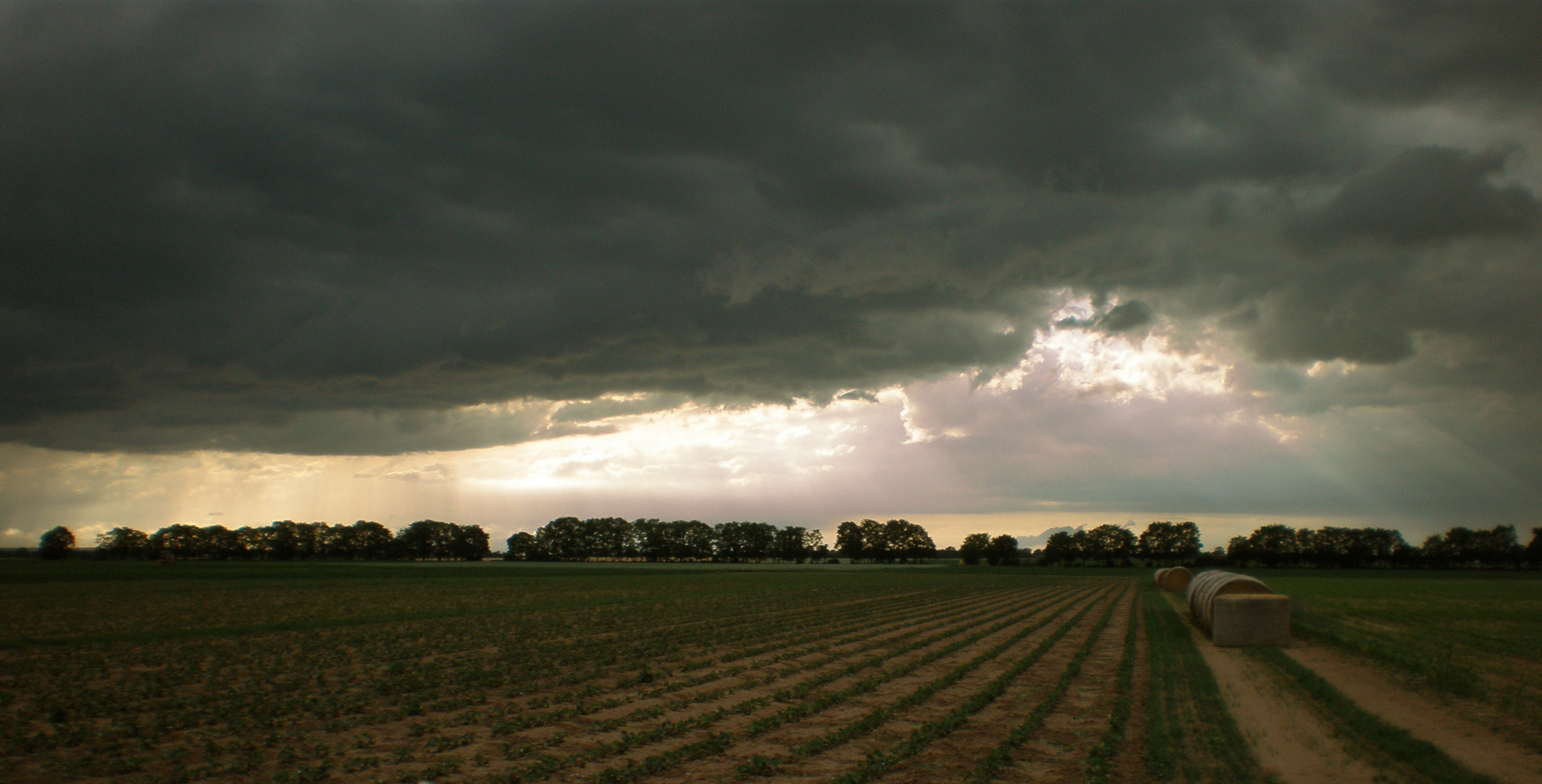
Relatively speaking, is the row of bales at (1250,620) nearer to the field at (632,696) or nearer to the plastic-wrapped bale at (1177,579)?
the field at (632,696)

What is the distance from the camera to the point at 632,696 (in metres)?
17.0

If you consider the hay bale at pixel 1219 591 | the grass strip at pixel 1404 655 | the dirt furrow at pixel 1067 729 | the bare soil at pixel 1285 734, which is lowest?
the bare soil at pixel 1285 734

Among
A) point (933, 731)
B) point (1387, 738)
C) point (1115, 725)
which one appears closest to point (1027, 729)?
point (1115, 725)

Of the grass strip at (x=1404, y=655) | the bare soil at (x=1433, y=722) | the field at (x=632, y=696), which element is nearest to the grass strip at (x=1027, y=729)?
the field at (x=632, y=696)

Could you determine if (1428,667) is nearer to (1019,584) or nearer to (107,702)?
(107,702)

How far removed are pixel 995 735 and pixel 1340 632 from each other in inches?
863

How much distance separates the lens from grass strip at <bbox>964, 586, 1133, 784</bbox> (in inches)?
445

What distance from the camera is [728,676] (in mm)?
19609

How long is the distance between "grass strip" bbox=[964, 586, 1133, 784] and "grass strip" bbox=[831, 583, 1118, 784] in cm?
99

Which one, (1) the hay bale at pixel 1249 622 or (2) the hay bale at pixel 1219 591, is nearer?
(1) the hay bale at pixel 1249 622

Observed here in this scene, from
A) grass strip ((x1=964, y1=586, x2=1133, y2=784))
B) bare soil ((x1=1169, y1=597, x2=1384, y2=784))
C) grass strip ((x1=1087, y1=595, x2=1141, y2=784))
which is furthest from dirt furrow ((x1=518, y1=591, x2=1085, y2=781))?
bare soil ((x1=1169, y1=597, x2=1384, y2=784))

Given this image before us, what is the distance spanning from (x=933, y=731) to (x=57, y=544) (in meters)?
250

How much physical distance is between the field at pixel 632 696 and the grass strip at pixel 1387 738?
1.51 feet

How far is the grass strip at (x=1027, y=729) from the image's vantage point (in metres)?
11.3
